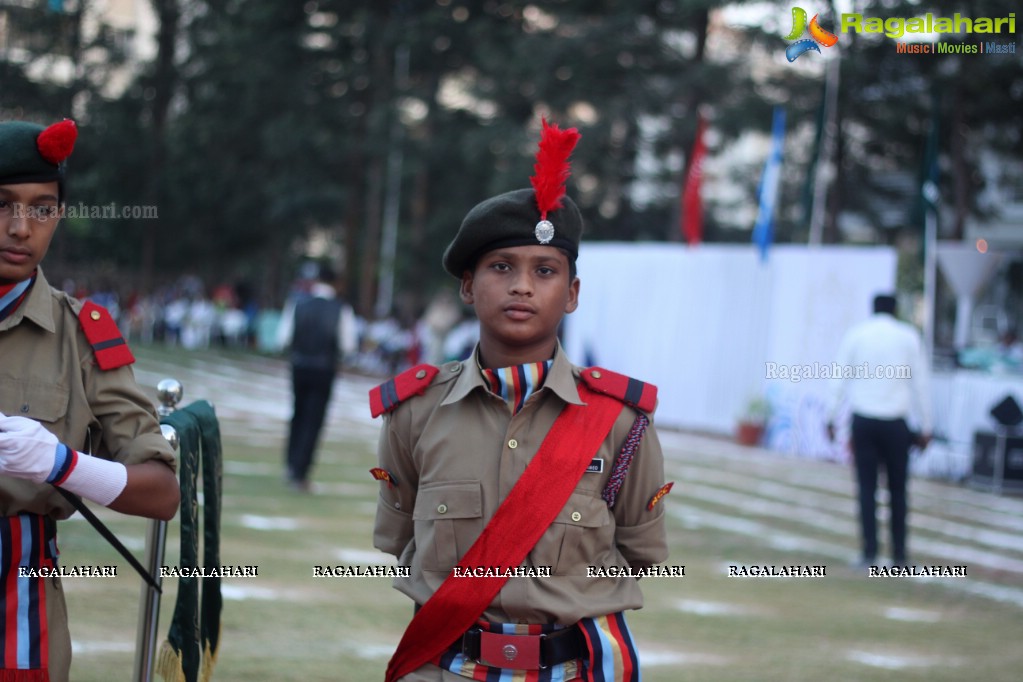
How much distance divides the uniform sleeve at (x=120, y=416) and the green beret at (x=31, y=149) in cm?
44

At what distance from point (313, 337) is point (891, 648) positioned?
647 cm

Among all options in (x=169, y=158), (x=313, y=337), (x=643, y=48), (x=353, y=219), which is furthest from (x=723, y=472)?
(x=169, y=158)

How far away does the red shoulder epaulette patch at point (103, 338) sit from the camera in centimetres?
301

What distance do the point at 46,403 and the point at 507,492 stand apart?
1068mm

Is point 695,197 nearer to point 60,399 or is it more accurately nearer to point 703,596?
point 703,596

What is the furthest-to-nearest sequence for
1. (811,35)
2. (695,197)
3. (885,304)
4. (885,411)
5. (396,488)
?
(695,197), (811,35), (885,304), (885,411), (396,488)

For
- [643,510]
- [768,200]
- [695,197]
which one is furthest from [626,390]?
[695,197]

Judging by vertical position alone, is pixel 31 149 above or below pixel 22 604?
above

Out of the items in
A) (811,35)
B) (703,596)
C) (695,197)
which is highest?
(811,35)

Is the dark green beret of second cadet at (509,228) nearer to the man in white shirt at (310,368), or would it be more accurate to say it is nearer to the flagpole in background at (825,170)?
the man in white shirt at (310,368)

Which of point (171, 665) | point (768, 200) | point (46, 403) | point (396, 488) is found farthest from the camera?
point (768, 200)

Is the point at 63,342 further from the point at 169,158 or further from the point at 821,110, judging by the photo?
the point at 169,158

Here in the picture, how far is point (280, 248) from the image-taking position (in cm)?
4694

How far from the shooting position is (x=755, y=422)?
19266 millimetres
